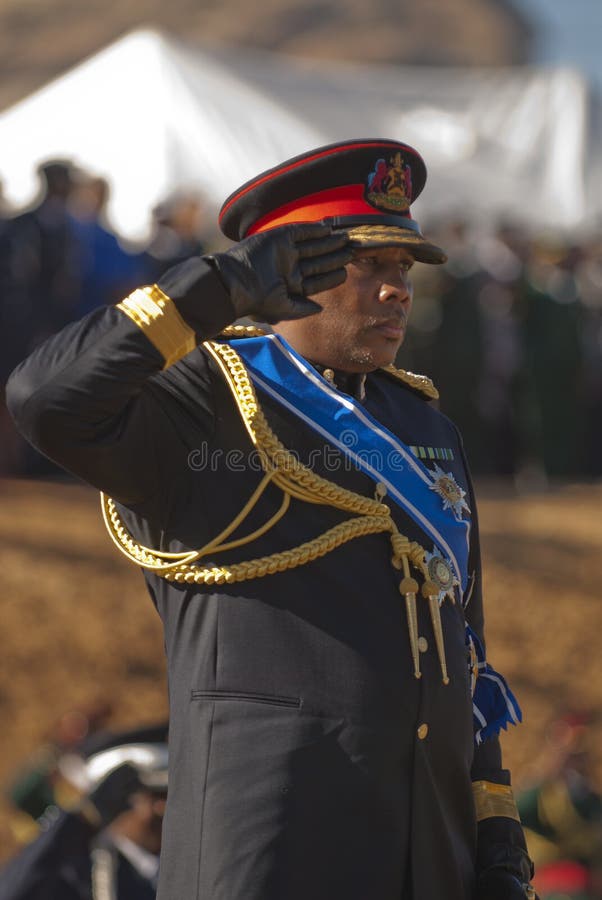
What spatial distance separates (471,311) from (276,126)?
127 inches

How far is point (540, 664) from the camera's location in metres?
9.53

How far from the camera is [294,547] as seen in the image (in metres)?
2.98

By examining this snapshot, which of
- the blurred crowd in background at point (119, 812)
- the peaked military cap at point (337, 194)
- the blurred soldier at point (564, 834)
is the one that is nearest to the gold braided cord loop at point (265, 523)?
the peaked military cap at point (337, 194)

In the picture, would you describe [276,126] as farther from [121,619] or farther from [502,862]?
[502,862]

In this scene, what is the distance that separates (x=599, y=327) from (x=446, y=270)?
6.41 ft

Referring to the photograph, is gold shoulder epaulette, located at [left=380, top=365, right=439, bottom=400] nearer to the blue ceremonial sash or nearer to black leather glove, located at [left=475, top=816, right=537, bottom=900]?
the blue ceremonial sash

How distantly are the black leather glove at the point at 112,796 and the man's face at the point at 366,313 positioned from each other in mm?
2372

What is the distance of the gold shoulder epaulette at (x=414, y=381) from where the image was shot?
3.51 m

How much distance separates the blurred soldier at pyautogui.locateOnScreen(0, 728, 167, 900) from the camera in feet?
16.5

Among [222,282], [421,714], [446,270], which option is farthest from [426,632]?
[446,270]

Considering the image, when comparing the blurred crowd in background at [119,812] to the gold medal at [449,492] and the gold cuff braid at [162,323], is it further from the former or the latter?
the gold cuff braid at [162,323]

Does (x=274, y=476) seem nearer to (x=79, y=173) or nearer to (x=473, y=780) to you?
(x=473, y=780)

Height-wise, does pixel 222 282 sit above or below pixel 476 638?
above

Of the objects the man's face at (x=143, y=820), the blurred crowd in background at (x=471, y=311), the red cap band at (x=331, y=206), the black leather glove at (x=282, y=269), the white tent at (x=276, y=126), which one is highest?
the white tent at (x=276, y=126)
